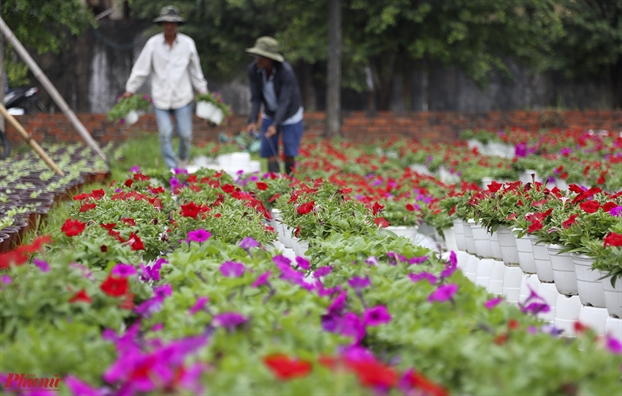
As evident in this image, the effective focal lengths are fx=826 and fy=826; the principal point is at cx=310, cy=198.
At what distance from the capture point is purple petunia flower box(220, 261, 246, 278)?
2688mm

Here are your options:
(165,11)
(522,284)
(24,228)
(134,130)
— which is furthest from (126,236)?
(134,130)

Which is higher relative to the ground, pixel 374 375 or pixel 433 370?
pixel 374 375

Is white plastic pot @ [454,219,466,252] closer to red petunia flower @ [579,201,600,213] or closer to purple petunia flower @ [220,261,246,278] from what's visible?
red petunia flower @ [579,201,600,213]

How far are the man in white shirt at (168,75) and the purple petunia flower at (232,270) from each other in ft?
18.5

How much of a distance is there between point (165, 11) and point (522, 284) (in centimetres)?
531

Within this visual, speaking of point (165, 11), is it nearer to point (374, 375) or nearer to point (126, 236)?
point (126, 236)

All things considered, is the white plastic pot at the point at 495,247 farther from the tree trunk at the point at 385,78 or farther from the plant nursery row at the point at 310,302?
the tree trunk at the point at 385,78

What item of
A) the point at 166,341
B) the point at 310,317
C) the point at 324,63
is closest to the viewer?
the point at 166,341

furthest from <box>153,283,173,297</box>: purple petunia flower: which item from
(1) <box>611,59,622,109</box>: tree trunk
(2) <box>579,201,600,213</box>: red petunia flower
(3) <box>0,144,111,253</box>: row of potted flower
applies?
(1) <box>611,59,622,109</box>: tree trunk

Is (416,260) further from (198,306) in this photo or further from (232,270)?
(198,306)

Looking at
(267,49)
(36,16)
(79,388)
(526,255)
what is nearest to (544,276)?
(526,255)

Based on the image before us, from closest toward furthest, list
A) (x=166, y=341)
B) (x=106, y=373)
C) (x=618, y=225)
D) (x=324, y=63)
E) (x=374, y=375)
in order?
(x=374, y=375) < (x=106, y=373) < (x=166, y=341) < (x=618, y=225) < (x=324, y=63)

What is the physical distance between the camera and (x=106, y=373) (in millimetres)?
1916

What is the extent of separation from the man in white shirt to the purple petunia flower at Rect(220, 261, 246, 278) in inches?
222
